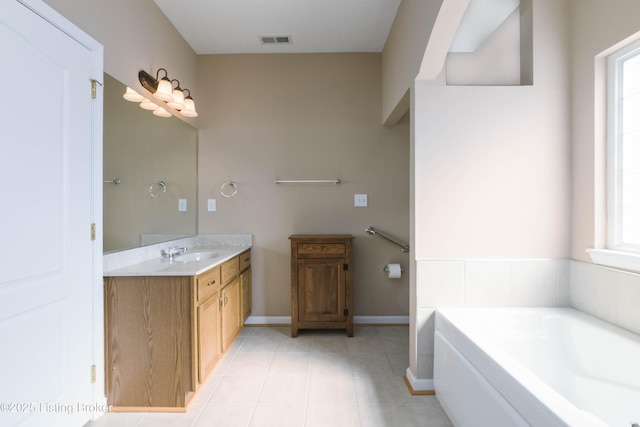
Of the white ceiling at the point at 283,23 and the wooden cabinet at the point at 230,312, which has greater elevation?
the white ceiling at the point at 283,23

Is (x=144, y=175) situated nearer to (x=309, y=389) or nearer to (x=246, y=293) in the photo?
(x=246, y=293)

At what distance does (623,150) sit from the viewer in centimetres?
Answer: 177

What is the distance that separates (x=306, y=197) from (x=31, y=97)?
2211mm

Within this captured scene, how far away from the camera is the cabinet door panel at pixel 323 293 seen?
2.95 m

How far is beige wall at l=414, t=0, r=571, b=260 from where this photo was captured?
79.4 inches

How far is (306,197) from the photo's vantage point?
329cm

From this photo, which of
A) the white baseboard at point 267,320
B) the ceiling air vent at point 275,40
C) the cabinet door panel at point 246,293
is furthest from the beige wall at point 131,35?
the white baseboard at point 267,320

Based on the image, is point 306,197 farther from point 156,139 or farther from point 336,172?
point 156,139

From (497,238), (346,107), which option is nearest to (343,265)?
(497,238)

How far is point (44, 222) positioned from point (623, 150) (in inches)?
115

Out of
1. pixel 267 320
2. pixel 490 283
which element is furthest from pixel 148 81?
pixel 490 283

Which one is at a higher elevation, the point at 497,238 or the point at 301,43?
the point at 301,43

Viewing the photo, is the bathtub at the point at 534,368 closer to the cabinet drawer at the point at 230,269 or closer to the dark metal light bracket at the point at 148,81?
the cabinet drawer at the point at 230,269

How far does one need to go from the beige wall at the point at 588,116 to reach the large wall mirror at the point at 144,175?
2767mm
